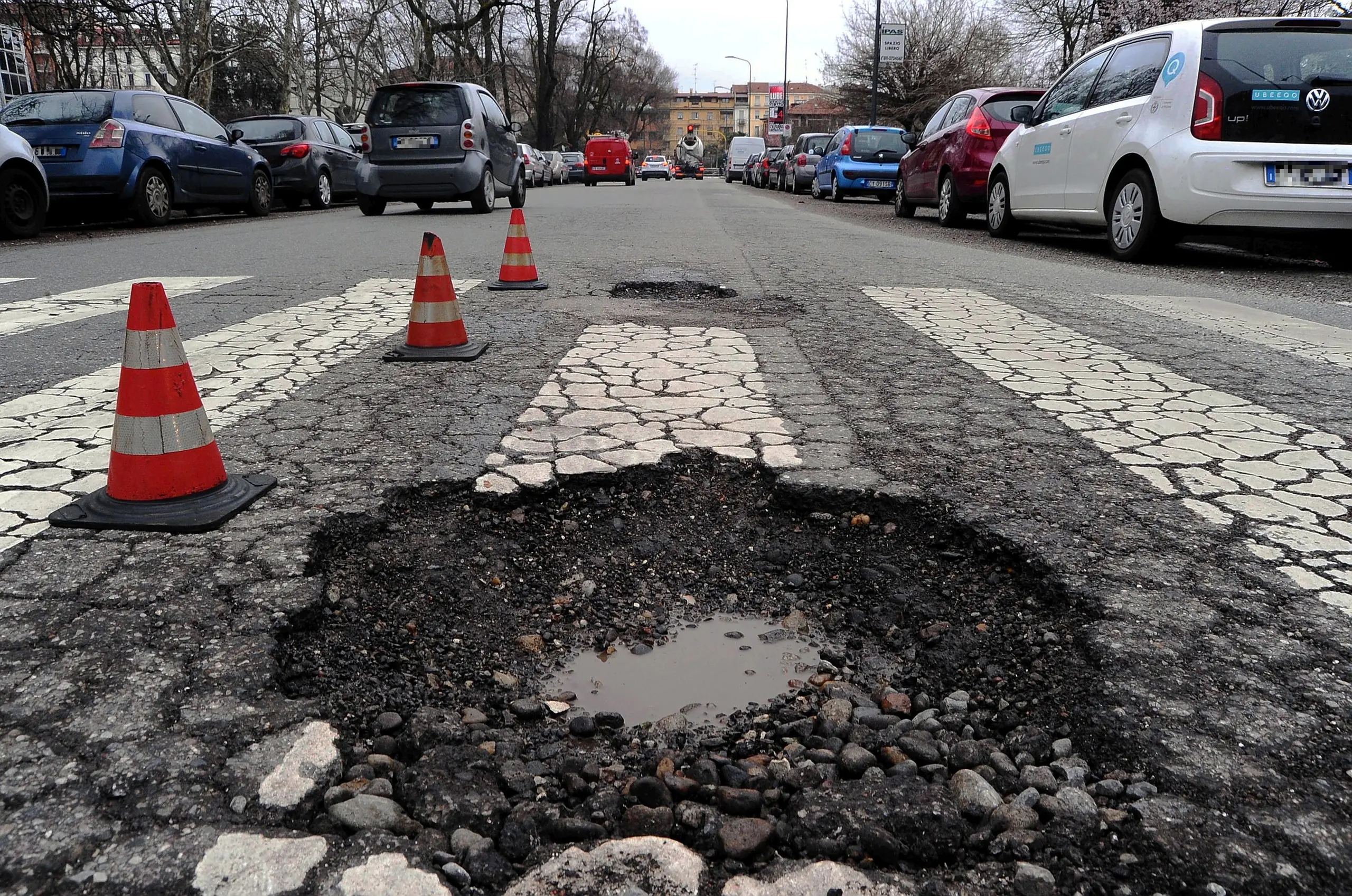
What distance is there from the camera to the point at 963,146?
38.5 feet

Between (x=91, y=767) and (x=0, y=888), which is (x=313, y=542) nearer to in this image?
(x=91, y=767)

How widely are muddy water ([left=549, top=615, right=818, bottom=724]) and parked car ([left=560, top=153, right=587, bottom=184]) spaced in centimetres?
4059

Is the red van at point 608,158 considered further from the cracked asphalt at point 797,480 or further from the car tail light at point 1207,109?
the cracked asphalt at point 797,480

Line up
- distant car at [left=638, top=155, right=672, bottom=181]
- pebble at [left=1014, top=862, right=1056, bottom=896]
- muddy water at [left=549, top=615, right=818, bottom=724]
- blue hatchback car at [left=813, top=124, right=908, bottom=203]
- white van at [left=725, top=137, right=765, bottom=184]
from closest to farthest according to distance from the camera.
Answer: pebble at [left=1014, top=862, right=1056, bottom=896], muddy water at [left=549, top=615, right=818, bottom=724], blue hatchback car at [left=813, top=124, right=908, bottom=203], white van at [left=725, top=137, right=765, bottom=184], distant car at [left=638, top=155, right=672, bottom=181]

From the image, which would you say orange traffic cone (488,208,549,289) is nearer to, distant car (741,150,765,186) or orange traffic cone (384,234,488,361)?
orange traffic cone (384,234,488,361)

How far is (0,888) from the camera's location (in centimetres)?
128

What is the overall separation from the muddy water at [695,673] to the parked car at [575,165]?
40.6 m

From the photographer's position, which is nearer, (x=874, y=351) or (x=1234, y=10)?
(x=874, y=351)

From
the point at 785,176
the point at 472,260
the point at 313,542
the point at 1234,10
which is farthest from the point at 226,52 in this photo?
the point at 313,542

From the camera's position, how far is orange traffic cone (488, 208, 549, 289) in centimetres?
648

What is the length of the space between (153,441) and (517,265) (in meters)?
4.21

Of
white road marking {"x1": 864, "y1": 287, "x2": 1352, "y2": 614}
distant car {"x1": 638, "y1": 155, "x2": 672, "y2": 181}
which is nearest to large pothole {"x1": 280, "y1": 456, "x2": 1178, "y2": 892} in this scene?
white road marking {"x1": 864, "y1": 287, "x2": 1352, "y2": 614}

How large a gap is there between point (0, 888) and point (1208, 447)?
3.27 m

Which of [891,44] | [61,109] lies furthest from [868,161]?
[61,109]
